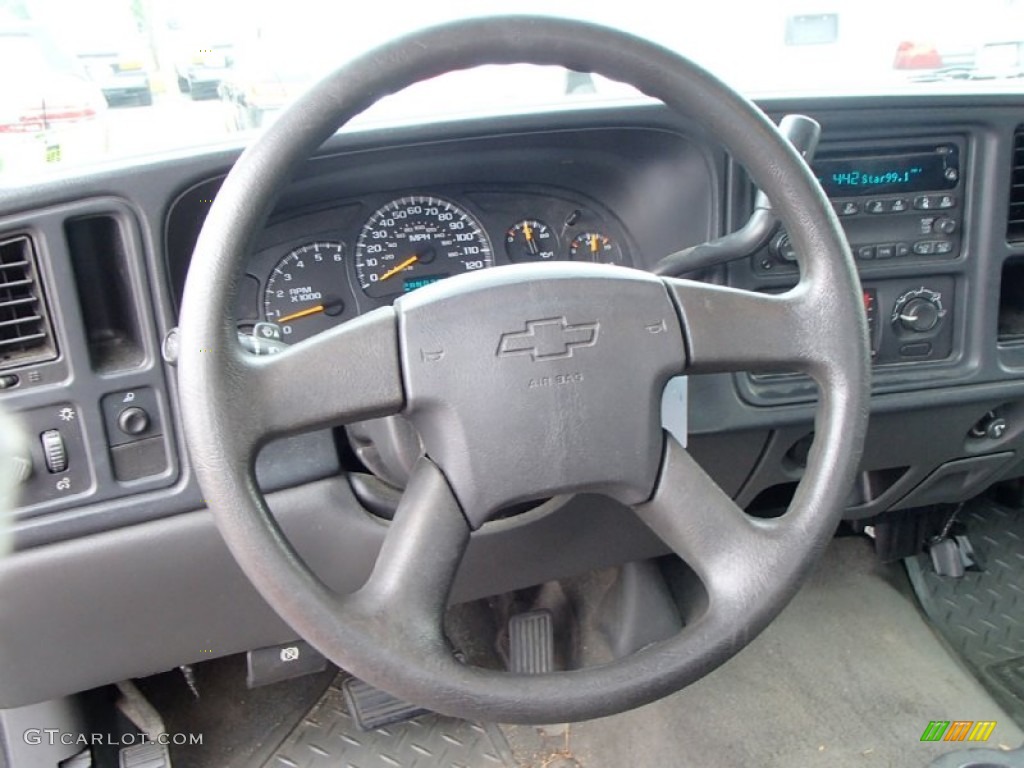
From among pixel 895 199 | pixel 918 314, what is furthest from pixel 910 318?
pixel 895 199

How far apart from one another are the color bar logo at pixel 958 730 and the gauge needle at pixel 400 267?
124 cm

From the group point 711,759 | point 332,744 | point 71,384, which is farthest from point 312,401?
point 711,759

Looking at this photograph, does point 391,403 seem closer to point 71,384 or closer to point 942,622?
point 71,384

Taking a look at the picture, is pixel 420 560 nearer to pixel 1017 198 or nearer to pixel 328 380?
pixel 328 380

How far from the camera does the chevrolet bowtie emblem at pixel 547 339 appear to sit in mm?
889

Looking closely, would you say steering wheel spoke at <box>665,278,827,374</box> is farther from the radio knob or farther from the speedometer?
the radio knob

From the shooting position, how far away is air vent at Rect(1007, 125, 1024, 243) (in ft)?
4.91

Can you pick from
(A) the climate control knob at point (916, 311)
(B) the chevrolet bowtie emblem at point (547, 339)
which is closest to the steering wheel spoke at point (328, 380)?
(B) the chevrolet bowtie emblem at point (547, 339)

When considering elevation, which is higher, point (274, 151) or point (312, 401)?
point (274, 151)

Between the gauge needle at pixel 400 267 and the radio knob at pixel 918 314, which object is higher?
the gauge needle at pixel 400 267

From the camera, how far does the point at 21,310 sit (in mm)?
1112

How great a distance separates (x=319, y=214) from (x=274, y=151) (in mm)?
459

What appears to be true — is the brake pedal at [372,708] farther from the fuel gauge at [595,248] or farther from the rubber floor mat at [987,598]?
the rubber floor mat at [987,598]

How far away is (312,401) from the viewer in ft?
2.79
